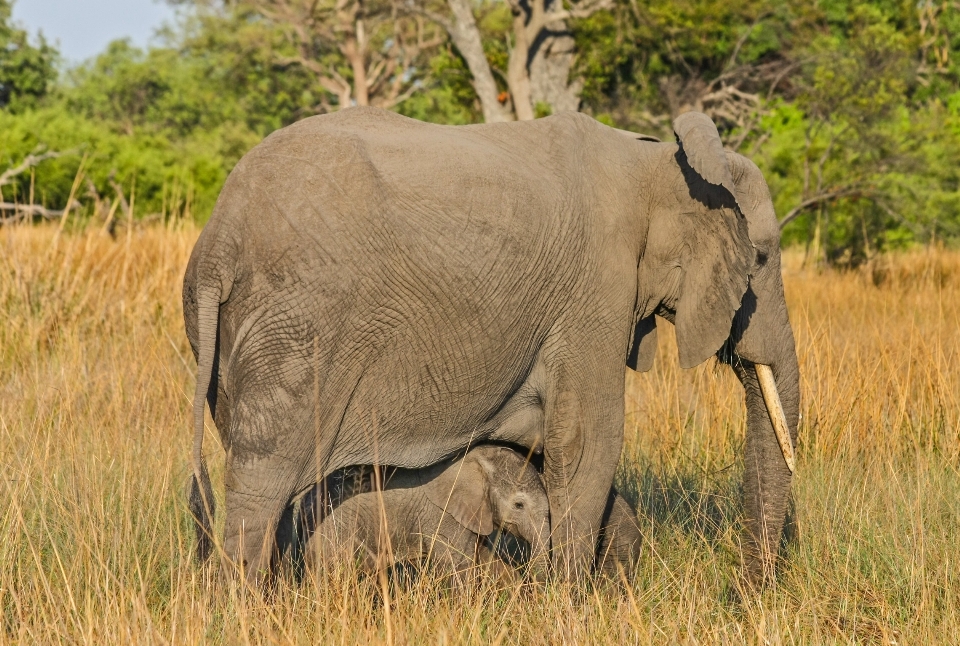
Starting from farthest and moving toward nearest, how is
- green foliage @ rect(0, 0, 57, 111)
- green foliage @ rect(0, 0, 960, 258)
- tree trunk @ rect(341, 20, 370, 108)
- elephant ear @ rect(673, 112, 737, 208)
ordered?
green foliage @ rect(0, 0, 57, 111) → tree trunk @ rect(341, 20, 370, 108) → green foliage @ rect(0, 0, 960, 258) → elephant ear @ rect(673, 112, 737, 208)

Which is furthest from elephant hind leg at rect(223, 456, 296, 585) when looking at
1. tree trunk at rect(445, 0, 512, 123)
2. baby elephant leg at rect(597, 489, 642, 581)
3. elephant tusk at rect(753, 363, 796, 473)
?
tree trunk at rect(445, 0, 512, 123)

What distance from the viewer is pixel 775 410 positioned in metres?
3.85

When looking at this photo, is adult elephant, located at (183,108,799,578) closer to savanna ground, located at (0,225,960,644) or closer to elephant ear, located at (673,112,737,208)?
elephant ear, located at (673,112,737,208)

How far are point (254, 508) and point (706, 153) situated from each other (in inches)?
68.0

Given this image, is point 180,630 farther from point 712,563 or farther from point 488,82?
point 488,82

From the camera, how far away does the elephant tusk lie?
3.82 metres

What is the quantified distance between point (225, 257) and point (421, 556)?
1.22 m

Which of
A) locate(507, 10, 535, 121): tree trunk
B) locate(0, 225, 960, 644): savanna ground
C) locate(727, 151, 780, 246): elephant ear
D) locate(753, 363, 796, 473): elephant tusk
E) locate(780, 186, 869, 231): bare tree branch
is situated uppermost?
locate(507, 10, 535, 121): tree trunk

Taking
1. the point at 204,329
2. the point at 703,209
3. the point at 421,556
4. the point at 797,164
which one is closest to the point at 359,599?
the point at 421,556

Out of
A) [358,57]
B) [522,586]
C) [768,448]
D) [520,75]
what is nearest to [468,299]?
[522,586]

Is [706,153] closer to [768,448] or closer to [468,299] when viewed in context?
[468,299]

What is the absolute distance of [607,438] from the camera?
11.6ft

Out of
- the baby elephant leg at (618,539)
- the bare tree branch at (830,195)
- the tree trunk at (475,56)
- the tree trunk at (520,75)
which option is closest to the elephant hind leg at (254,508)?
the baby elephant leg at (618,539)

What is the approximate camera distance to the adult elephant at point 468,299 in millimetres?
2969
